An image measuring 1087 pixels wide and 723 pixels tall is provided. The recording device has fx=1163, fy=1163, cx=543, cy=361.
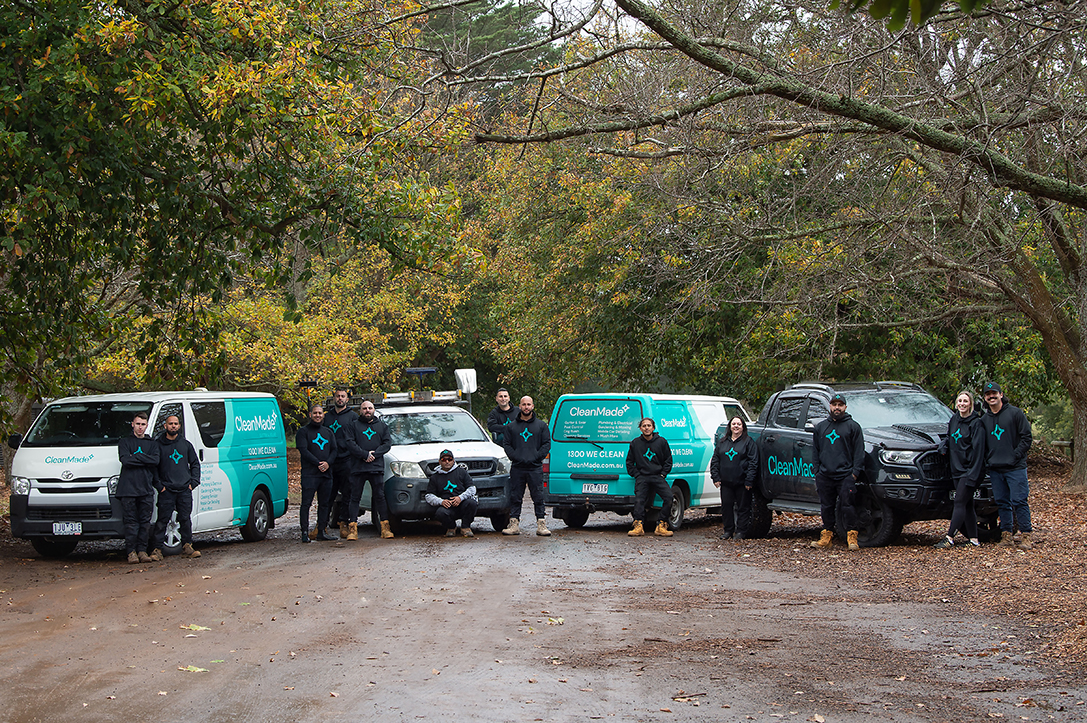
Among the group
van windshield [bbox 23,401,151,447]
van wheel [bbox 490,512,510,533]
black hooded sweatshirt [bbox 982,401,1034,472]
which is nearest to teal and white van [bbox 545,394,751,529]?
van wheel [bbox 490,512,510,533]

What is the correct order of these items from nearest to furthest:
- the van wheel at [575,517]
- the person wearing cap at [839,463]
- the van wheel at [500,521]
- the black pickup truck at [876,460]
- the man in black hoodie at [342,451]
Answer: the black pickup truck at [876,460], the person wearing cap at [839,463], the man in black hoodie at [342,451], the van wheel at [500,521], the van wheel at [575,517]

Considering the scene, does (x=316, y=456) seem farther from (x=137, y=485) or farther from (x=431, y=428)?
(x=137, y=485)

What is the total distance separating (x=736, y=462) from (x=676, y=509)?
175 cm

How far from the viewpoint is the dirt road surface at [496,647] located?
6.38 m

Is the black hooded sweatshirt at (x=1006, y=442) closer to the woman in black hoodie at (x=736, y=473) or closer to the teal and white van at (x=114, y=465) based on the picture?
the woman in black hoodie at (x=736, y=473)

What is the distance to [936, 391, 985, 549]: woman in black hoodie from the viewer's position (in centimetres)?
1248

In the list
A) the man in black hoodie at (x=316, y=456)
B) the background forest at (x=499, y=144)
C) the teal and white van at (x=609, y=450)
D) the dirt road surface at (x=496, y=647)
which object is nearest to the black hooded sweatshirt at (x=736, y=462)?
the teal and white van at (x=609, y=450)

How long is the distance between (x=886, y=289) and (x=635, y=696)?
1557 cm

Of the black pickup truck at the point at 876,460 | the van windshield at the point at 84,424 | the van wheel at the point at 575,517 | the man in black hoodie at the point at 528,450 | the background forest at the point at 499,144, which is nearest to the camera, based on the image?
the background forest at the point at 499,144

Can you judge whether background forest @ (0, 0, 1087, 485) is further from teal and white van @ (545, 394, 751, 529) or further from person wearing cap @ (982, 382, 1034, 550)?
teal and white van @ (545, 394, 751, 529)

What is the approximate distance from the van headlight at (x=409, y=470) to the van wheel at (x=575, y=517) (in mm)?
2757

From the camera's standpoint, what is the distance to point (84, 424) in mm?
13984

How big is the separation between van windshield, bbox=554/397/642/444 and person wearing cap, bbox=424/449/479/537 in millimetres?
1859

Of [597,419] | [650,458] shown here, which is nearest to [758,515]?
[650,458]
